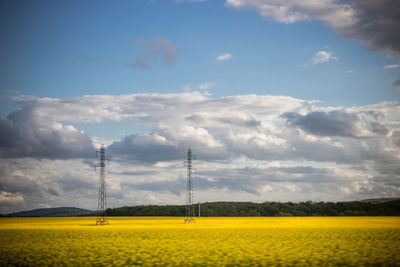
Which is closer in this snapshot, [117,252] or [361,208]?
[117,252]

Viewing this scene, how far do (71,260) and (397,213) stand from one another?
183 metres

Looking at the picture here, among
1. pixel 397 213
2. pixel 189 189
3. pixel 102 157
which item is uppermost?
pixel 102 157

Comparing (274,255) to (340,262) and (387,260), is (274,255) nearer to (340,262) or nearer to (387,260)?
(340,262)

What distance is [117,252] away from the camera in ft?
102

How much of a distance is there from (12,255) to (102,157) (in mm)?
55832

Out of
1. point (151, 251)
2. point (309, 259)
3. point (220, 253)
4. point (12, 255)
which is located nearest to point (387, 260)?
point (309, 259)

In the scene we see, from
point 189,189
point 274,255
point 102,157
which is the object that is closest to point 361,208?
point 189,189

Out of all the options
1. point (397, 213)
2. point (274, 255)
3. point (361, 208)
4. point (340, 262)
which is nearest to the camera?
point (340, 262)

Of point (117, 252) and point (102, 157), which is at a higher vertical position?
point (102, 157)

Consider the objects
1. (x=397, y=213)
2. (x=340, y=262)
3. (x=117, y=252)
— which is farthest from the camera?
(x=397, y=213)

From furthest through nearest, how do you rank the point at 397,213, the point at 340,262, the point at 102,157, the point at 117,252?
the point at 397,213 < the point at 102,157 < the point at 117,252 < the point at 340,262

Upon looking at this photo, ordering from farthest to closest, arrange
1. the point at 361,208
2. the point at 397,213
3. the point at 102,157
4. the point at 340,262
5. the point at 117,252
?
the point at 361,208 < the point at 397,213 < the point at 102,157 < the point at 117,252 < the point at 340,262

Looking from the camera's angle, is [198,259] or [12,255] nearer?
[198,259]

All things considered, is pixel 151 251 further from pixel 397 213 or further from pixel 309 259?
pixel 397 213
